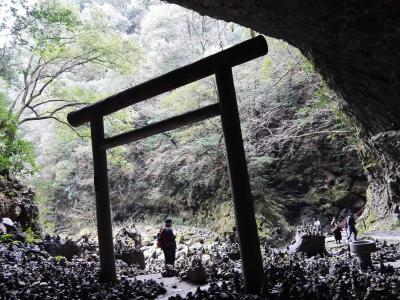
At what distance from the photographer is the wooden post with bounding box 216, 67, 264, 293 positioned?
12.4ft

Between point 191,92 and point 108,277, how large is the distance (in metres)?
12.2

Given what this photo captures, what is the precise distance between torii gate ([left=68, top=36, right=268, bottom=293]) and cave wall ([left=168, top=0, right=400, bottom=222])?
543 millimetres

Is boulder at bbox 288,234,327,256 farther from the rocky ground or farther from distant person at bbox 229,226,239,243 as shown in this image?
distant person at bbox 229,226,239,243

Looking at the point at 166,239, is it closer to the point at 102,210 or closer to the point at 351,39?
the point at 102,210

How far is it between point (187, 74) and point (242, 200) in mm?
1797

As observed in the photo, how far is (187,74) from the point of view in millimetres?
4391

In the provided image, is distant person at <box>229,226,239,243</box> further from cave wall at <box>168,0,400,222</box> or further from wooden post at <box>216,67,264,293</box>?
wooden post at <box>216,67,264,293</box>

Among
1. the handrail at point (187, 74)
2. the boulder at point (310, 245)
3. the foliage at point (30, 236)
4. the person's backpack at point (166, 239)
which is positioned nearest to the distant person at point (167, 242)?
the person's backpack at point (166, 239)

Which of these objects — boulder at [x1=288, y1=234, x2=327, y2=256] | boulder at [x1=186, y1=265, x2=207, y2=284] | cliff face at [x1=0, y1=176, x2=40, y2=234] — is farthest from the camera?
cliff face at [x1=0, y1=176, x2=40, y2=234]

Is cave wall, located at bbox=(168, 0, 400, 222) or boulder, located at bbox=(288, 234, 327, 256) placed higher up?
cave wall, located at bbox=(168, 0, 400, 222)

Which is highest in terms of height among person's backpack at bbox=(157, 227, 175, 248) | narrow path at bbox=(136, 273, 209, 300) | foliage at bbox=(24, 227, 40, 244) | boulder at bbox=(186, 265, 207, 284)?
foliage at bbox=(24, 227, 40, 244)

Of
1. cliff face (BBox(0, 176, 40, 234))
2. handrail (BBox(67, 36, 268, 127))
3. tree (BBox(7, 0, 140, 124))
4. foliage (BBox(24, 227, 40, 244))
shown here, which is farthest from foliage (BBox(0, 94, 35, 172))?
handrail (BBox(67, 36, 268, 127))

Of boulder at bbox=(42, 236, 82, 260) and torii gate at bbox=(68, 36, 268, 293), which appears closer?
torii gate at bbox=(68, 36, 268, 293)

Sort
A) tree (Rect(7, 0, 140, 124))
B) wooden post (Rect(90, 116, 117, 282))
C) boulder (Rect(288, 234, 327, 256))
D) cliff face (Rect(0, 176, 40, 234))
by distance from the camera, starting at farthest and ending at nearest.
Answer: tree (Rect(7, 0, 140, 124)) < cliff face (Rect(0, 176, 40, 234)) < boulder (Rect(288, 234, 327, 256)) < wooden post (Rect(90, 116, 117, 282))
